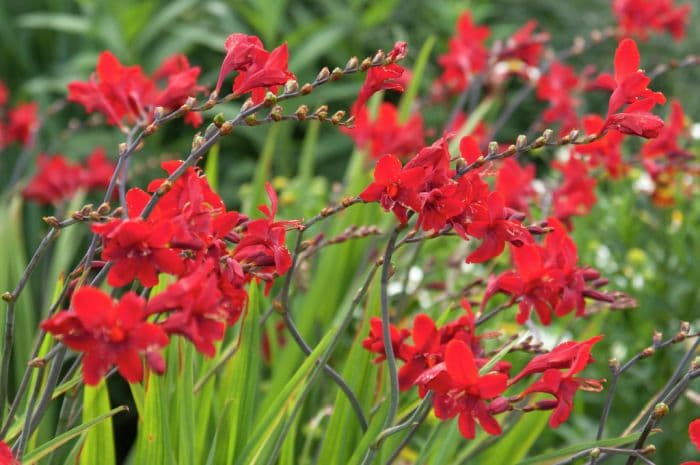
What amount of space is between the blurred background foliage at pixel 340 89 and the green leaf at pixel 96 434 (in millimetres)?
1072

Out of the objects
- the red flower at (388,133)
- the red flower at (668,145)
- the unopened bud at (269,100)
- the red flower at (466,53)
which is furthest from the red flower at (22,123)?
the unopened bud at (269,100)

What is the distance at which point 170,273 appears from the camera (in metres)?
0.97

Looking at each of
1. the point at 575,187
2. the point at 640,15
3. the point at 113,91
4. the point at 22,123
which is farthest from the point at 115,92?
the point at 22,123

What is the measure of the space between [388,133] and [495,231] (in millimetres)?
1319

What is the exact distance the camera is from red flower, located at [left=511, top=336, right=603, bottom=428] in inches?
44.2

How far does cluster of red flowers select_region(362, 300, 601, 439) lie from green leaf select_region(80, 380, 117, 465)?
1.15ft

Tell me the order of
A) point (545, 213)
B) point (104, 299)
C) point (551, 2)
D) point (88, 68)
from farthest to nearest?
point (551, 2)
point (88, 68)
point (545, 213)
point (104, 299)

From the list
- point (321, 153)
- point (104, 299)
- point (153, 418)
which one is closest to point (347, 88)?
point (321, 153)

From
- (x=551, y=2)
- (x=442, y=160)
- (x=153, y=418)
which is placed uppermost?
(x=442, y=160)

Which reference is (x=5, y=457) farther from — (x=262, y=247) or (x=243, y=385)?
(x=243, y=385)

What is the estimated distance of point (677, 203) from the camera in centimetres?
263

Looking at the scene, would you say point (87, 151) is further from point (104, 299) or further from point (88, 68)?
point (104, 299)

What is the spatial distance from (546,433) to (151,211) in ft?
4.69

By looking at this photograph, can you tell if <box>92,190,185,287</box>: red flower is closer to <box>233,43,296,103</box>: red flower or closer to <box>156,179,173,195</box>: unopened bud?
<box>156,179,173,195</box>: unopened bud
